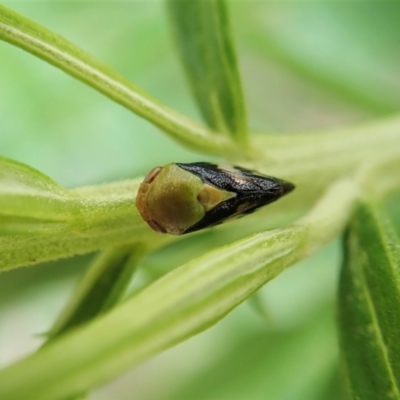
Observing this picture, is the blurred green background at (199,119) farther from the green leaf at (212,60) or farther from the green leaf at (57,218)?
the green leaf at (57,218)

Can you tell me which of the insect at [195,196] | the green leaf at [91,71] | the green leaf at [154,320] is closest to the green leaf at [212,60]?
the green leaf at [91,71]

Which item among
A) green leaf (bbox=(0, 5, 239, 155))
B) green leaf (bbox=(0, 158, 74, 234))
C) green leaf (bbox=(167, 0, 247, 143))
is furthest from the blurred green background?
green leaf (bbox=(0, 158, 74, 234))

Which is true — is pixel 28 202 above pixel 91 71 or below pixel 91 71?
below

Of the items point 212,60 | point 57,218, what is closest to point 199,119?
point 212,60

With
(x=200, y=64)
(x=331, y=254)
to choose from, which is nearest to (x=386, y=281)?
(x=200, y=64)

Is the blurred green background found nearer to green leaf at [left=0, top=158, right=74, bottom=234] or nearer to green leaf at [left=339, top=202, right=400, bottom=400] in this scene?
green leaf at [left=339, top=202, right=400, bottom=400]

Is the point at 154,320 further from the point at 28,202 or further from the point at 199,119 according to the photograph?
the point at 199,119
